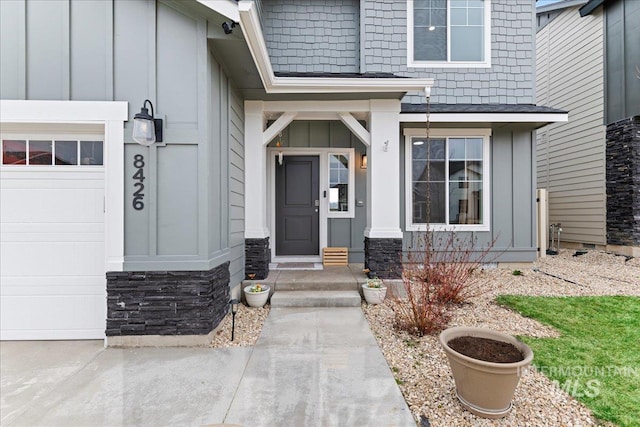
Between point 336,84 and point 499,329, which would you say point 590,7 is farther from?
point 499,329

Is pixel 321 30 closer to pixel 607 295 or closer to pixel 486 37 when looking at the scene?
pixel 486 37

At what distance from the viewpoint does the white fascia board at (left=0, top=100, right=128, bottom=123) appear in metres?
3.02

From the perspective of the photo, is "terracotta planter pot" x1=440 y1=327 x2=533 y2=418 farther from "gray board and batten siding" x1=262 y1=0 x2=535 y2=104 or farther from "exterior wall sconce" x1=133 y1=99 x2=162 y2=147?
"gray board and batten siding" x1=262 y1=0 x2=535 y2=104

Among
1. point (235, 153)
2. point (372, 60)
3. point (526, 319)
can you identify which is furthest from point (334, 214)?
point (526, 319)

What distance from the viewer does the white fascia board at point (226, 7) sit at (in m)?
2.82

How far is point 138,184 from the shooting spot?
3086 mm

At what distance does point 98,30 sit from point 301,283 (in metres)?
3.68

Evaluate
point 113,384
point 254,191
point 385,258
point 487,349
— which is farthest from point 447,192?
point 113,384

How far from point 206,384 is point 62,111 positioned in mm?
2929

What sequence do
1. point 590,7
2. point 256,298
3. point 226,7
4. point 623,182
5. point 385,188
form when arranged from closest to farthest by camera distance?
point 226,7
point 256,298
point 385,188
point 623,182
point 590,7

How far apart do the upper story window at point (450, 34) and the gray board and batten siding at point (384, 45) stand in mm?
125

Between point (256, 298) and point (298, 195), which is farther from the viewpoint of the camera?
point (298, 195)

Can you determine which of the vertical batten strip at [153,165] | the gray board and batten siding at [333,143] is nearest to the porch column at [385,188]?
the gray board and batten siding at [333,143]

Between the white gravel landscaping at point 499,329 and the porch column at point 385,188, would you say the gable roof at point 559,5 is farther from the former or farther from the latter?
the porch column at point 385,188
